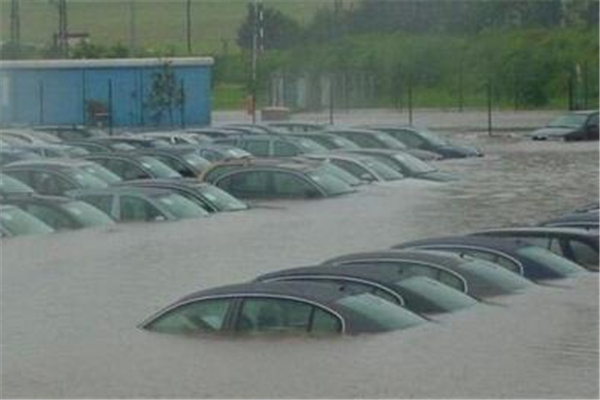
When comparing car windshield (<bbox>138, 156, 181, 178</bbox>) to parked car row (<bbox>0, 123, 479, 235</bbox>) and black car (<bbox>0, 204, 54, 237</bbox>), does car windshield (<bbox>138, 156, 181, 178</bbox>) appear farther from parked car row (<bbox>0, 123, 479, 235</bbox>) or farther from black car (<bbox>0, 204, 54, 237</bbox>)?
black car (<bbox>0, 204, 54, 237</bbox>)

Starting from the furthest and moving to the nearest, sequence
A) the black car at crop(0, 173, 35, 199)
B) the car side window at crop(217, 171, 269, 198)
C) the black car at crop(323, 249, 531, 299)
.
→ the car side window at crop(217, 171, 269, 198) → the black car at crop(0, 173, 35, 199) → the black car at crop(323, 249, 531, 299)

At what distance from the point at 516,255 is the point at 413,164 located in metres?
17.1

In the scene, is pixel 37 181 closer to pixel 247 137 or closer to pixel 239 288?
pixel 247 137

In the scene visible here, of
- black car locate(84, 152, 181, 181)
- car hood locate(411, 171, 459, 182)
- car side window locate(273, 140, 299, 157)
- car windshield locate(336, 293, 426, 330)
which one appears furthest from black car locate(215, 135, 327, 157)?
car windshield locate(336, 293, 426, 330)

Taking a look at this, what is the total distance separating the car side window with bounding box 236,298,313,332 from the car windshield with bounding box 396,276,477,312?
6.31 ft

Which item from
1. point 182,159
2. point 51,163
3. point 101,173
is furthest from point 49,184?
point 182,159

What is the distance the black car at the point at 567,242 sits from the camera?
900 inches

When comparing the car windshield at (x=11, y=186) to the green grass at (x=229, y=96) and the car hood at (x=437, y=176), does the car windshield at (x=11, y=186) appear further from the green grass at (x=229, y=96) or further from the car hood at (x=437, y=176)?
the green grass at (x=229, y=96)

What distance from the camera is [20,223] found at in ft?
86.2

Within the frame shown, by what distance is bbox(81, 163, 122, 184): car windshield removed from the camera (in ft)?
106

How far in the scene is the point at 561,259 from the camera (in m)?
22.2

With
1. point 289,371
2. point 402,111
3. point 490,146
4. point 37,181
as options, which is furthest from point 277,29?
point 289,371

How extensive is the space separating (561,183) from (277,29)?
4217 cm

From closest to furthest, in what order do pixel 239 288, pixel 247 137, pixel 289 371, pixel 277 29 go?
pixel 289 371, pixel 239 288, pixel 247 137, pixel 277 29
